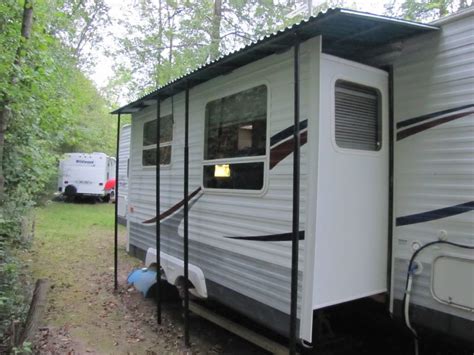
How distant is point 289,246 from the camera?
10.1 feet

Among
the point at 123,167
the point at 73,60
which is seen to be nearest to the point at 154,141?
the point at 123,167

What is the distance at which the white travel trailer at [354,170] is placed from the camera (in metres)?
2.77

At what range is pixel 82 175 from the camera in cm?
1712

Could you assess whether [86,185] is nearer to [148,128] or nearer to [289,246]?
[148,128]

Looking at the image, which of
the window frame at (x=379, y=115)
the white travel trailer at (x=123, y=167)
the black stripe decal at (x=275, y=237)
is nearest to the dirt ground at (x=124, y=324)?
the black stripe decal at (x=275, y=237)

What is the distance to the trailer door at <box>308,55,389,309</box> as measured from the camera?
2.88 meters

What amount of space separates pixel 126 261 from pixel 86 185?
410 inches

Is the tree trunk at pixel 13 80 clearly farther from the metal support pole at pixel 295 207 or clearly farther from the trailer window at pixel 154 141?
the metal support pole at pixel 295 207

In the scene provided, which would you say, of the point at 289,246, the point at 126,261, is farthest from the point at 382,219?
the point at 126,261

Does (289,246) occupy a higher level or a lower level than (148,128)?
lower

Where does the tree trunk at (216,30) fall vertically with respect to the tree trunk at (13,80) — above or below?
above

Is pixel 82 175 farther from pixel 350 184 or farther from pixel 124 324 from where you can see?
pixel 350 184

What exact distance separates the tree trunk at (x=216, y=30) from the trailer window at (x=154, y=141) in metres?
6.73

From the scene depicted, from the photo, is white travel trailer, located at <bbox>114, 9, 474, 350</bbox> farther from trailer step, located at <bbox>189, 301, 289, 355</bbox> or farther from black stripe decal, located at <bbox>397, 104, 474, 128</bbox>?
trailer step, located at <bbox>189, 301, 289, 355</bbox>
